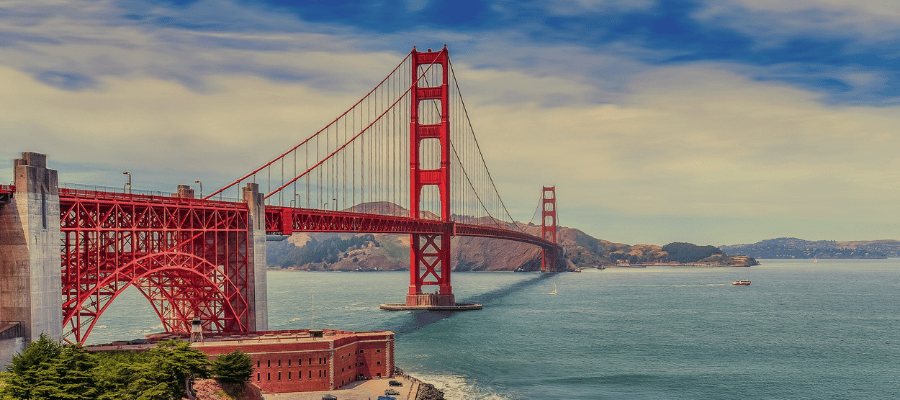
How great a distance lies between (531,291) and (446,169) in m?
56.5

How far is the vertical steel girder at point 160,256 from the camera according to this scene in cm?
4697

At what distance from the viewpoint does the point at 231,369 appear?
48375 mm

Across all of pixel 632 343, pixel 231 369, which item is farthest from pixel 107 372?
pixel 632 343

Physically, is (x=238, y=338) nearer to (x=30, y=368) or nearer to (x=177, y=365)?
(x=177, y=365)

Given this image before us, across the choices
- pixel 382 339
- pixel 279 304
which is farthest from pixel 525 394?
pixel 279 304

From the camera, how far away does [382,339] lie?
61.3m

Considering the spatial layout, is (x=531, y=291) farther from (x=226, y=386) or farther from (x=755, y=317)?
(x=226, y=386)

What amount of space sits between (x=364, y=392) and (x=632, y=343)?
1580 inches

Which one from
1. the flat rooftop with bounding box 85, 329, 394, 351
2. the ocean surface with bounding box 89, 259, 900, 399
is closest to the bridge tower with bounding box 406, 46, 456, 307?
the ocean surface with bounding box 89, 259, 900, 399

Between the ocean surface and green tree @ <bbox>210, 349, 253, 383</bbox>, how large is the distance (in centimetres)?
1561

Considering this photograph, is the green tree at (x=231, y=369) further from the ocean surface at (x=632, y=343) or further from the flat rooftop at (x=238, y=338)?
the ocean surface at (x=632, y=343)

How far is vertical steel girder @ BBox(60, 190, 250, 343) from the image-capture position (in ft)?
154

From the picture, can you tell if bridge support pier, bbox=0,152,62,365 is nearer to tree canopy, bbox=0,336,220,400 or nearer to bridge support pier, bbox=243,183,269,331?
tree canopy, bbox=0,336,220,400

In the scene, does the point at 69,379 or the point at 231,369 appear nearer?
the point at 69,379
